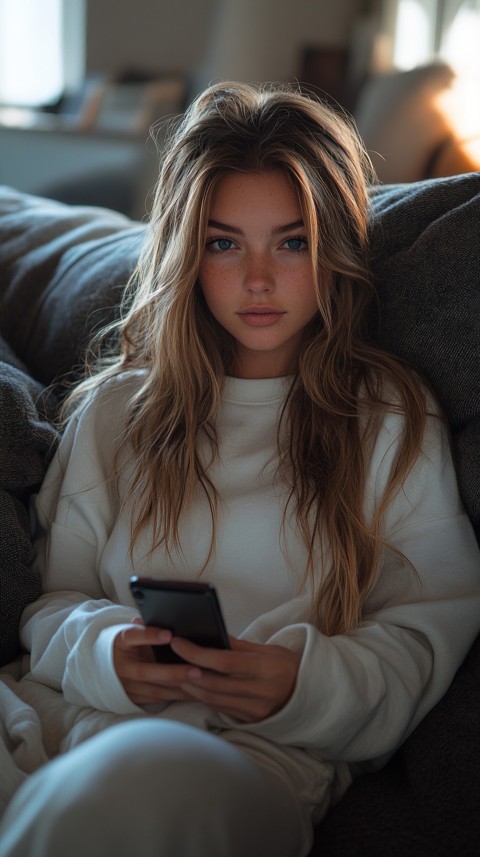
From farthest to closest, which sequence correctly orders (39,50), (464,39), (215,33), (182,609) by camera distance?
(39,50), (215,33), (464,39), (182,609)

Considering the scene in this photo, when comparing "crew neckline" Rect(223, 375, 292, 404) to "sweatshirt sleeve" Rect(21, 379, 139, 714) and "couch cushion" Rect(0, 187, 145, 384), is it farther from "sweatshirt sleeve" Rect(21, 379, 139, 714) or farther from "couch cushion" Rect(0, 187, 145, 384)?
"couch cushion" Rect(0, 187, 145, 384)

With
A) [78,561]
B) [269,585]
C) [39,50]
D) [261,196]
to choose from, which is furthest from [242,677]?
[39,50]

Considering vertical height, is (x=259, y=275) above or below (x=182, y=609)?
above

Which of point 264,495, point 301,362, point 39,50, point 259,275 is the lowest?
point 264,495

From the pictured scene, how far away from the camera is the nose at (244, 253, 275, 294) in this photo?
1174mm

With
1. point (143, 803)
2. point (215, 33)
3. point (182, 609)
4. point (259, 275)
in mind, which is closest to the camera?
point (143, 803)

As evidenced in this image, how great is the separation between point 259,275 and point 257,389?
16cm

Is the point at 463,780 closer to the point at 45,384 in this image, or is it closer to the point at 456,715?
the point at 456,715

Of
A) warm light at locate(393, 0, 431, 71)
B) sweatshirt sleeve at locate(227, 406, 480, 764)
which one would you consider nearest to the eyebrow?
sweatshirt sleeve at locate(227, 406, 480, 764)

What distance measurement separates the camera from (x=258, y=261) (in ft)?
3.87

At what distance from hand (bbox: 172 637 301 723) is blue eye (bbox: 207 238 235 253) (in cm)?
49

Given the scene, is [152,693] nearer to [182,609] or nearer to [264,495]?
[182,609]

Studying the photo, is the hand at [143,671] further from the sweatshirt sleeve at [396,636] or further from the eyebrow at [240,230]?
the eyebrow at [240,230]

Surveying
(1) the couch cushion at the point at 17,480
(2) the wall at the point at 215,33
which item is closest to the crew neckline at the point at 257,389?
(1) the couch cushion at the point at 17,480
